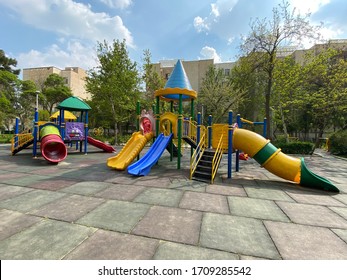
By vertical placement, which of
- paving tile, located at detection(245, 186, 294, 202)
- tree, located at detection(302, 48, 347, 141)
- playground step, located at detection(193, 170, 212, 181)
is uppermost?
tree, located at detection(302, 48, 347, 141)

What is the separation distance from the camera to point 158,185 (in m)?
6.25

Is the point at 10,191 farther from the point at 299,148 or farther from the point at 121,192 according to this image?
the point at 299,148

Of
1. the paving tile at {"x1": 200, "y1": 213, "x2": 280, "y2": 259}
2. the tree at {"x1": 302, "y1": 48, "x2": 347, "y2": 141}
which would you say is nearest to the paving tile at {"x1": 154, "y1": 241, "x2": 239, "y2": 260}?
the paving tile at {"x1": 200, "y1": 213, "x2": 280, "y2": 259}

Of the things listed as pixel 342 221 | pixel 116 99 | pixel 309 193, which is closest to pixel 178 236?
pixel 342 221

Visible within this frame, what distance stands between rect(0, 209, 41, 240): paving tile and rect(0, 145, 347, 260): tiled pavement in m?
0.02

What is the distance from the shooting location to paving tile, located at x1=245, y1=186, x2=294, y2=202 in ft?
17.6

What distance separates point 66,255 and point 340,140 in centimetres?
2444

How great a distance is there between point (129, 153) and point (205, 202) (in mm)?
5320

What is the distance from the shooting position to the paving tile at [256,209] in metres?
4.11

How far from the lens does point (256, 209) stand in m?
4.48

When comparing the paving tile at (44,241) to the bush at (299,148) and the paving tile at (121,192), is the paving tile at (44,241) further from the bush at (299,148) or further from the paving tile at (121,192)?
the bush at (299,148)

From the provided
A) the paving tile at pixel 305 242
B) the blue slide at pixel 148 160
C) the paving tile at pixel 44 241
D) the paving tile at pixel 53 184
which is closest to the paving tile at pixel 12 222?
the paving tile at pixel 44 241

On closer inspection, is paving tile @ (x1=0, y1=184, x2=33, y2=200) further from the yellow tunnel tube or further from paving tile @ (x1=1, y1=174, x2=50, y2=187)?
the yellow tunnel tube

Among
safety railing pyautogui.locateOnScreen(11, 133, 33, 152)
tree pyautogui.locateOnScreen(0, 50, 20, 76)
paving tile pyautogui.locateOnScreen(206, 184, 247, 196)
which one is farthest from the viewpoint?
tree pyautogui.locateOnScreen(0, 50, 20, 76)
